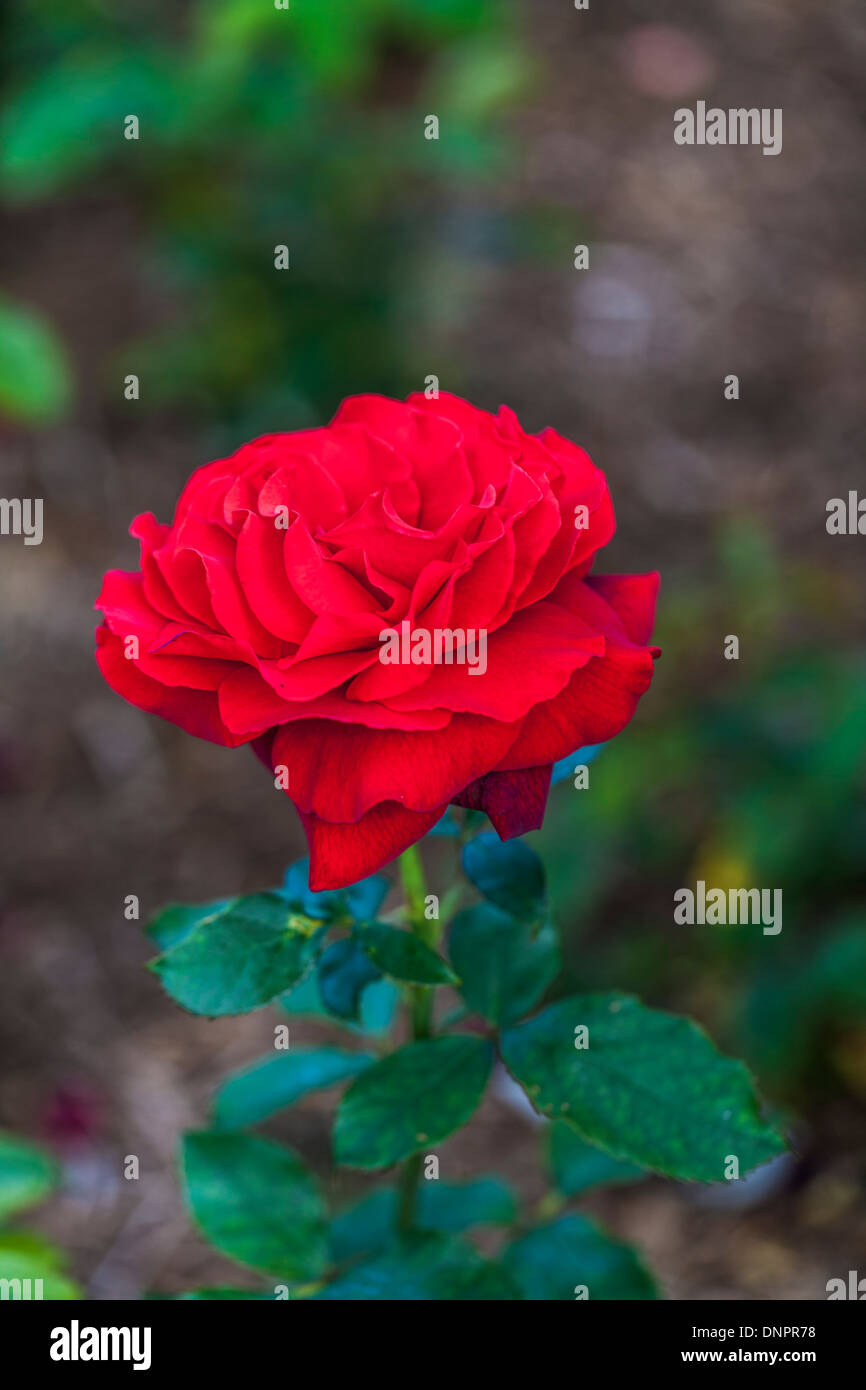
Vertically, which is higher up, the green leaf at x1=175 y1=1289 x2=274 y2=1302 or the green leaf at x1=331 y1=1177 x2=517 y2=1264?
the green leaf at x1=331 y1=1177 x2=517 y2=1264

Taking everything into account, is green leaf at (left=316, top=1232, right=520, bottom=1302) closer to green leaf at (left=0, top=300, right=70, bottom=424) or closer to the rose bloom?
the rose bloom

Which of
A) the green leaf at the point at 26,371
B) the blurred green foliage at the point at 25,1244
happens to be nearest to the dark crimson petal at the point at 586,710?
the blurred green foliage at the point at 25,1244

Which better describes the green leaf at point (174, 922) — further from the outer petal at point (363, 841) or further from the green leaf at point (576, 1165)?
the green leaf at point (576, 1165)

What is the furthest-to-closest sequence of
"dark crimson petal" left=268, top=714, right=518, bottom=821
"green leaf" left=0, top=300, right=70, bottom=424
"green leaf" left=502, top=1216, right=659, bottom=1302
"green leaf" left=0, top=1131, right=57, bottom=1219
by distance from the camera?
"green leaf" left=0, top=300, right=70, bottom=424 < "green leaf" left=0, top=1131, right=57, bottom=1219 < "green leaf" left=502, top=1216, right=659, bottom=1302 < "dark crimson petal" left=268, top=714, right=518, bottom=821

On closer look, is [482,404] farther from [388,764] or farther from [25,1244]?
[388,764]

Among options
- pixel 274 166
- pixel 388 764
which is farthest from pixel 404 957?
pixel 274 166

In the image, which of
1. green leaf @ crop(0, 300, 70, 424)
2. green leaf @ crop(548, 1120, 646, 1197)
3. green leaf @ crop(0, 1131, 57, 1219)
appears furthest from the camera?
green leaf @ crop(0, 300, 70, 424)

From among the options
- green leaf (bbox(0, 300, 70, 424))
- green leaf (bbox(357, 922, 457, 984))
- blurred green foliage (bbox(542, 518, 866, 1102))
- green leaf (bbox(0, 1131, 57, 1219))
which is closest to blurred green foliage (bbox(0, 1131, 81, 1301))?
green leaf (bbox(0, 1131, 57, 1219))

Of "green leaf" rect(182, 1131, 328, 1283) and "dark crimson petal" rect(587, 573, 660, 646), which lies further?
"green leaf" rect(182, 1131, 328, 1283)
